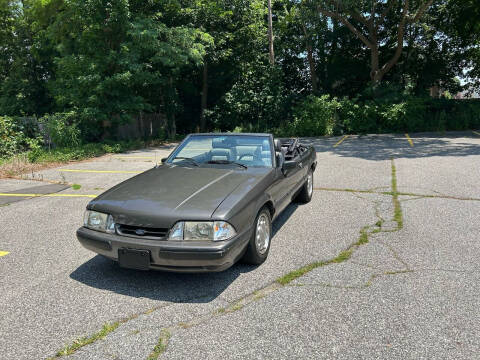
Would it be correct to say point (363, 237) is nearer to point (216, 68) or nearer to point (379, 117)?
point (379, 117)

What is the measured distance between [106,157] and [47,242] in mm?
9588

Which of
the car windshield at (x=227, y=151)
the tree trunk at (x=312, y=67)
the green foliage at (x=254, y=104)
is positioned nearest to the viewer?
the car windshield at (x=227, y=151)

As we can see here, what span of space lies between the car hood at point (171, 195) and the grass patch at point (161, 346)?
0.89 m

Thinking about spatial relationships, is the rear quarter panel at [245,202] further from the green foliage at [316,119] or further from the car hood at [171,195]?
the green foliage at [316,119]

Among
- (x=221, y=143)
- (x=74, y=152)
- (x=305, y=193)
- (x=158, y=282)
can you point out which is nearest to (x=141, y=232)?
(x=158, y=282)

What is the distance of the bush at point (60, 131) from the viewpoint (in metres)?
14.1

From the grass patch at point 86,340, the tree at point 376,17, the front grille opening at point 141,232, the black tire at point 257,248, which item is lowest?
the grass patch at point 86,340

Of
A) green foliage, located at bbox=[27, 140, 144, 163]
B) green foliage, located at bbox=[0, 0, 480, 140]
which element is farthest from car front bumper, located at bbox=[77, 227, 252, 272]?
green foliage, located at bbox=[0, 0, 480, 140]

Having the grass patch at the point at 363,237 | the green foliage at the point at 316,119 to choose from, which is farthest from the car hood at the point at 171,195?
the green foliage at the point at 316,119

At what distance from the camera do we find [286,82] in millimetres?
27938

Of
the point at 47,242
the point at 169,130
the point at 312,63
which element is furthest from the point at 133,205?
the point at 312,63

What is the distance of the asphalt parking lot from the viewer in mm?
2551

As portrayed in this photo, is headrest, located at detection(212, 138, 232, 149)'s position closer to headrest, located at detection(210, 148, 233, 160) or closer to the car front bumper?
headrest, located at detection(210, 148, 233, 160)

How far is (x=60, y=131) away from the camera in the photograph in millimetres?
14188
